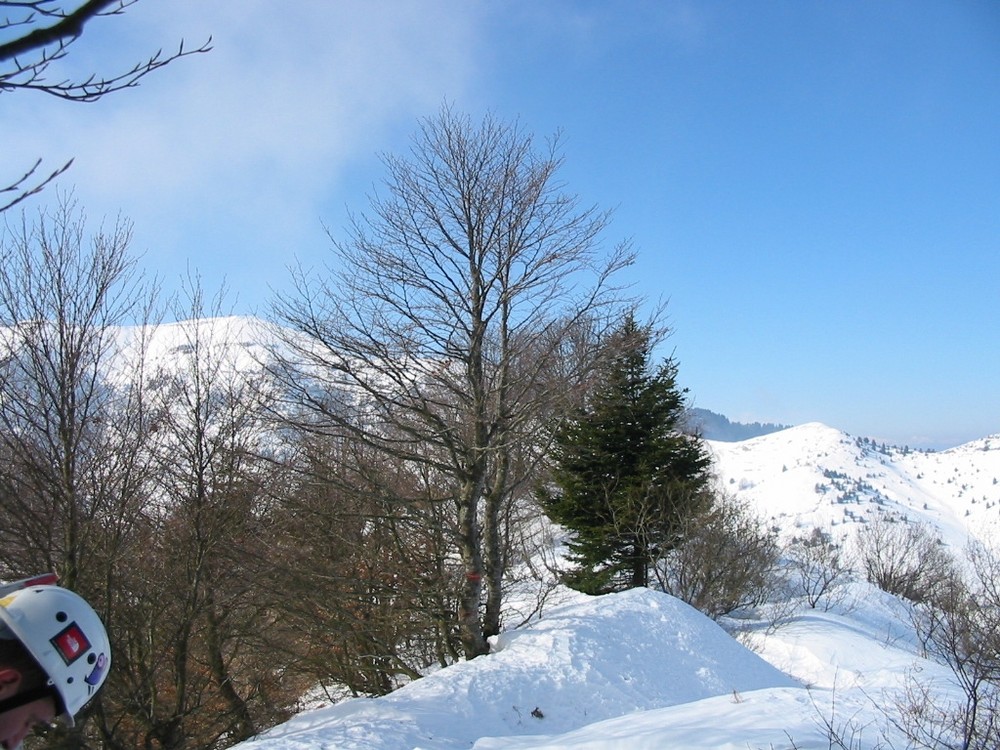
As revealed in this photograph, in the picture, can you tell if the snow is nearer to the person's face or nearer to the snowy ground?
the snowy ground

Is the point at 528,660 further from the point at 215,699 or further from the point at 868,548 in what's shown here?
the point at 868,548

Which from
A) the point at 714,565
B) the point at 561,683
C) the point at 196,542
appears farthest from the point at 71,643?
the point at 714,565

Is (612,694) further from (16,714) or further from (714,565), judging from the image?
(714,565)

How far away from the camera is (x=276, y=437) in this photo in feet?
37.2

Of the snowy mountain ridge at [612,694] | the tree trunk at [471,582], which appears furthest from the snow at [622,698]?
the tree trunk at [471,582]

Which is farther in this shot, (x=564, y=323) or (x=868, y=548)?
(x=868, y=548)

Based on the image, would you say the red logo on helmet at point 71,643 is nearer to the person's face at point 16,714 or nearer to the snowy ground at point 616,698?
the person's face at point 16,714

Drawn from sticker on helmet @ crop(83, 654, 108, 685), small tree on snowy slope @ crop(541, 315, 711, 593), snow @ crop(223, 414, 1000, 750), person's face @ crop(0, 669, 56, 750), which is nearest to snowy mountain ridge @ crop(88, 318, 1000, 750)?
snow @ crop(223, 414, 1000, 750)

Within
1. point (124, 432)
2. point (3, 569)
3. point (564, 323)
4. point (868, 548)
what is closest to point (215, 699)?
point (3, 569)

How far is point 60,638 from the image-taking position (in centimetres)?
226

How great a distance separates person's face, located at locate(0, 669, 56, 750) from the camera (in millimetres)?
2062

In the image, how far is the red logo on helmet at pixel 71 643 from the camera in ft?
7.37

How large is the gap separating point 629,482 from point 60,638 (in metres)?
16.8

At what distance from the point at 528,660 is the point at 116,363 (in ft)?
22.5
